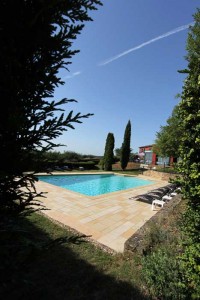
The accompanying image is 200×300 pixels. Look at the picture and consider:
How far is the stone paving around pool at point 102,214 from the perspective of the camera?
759 cm

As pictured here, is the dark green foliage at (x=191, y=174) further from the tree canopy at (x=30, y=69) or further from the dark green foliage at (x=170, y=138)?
the dark green foliage at (x=170, y=138)

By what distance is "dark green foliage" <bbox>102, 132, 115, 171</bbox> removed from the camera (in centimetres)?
3367

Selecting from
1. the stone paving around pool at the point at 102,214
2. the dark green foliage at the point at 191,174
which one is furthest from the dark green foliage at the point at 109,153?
the dark green foliage at the point at 191,174

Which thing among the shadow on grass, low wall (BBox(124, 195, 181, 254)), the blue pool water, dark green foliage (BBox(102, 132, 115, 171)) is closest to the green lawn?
the shadow on grass

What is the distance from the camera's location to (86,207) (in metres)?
10.8

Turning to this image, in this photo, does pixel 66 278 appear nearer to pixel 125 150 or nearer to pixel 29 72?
pixel 29 72

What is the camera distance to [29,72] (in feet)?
8.94

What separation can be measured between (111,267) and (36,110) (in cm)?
471

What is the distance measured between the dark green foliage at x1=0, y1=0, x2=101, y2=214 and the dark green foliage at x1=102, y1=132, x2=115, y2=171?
30820 millimetres

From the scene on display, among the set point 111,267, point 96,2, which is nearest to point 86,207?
point 111,267

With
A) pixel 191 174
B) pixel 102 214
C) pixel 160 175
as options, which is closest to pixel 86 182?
pixel 160 175

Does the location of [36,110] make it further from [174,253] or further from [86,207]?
[86,207]

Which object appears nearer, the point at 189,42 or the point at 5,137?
the point at 5,137

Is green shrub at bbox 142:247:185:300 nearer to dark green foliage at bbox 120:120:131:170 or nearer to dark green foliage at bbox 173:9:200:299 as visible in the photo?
dark green foliage at bbox 173:9:200:299
